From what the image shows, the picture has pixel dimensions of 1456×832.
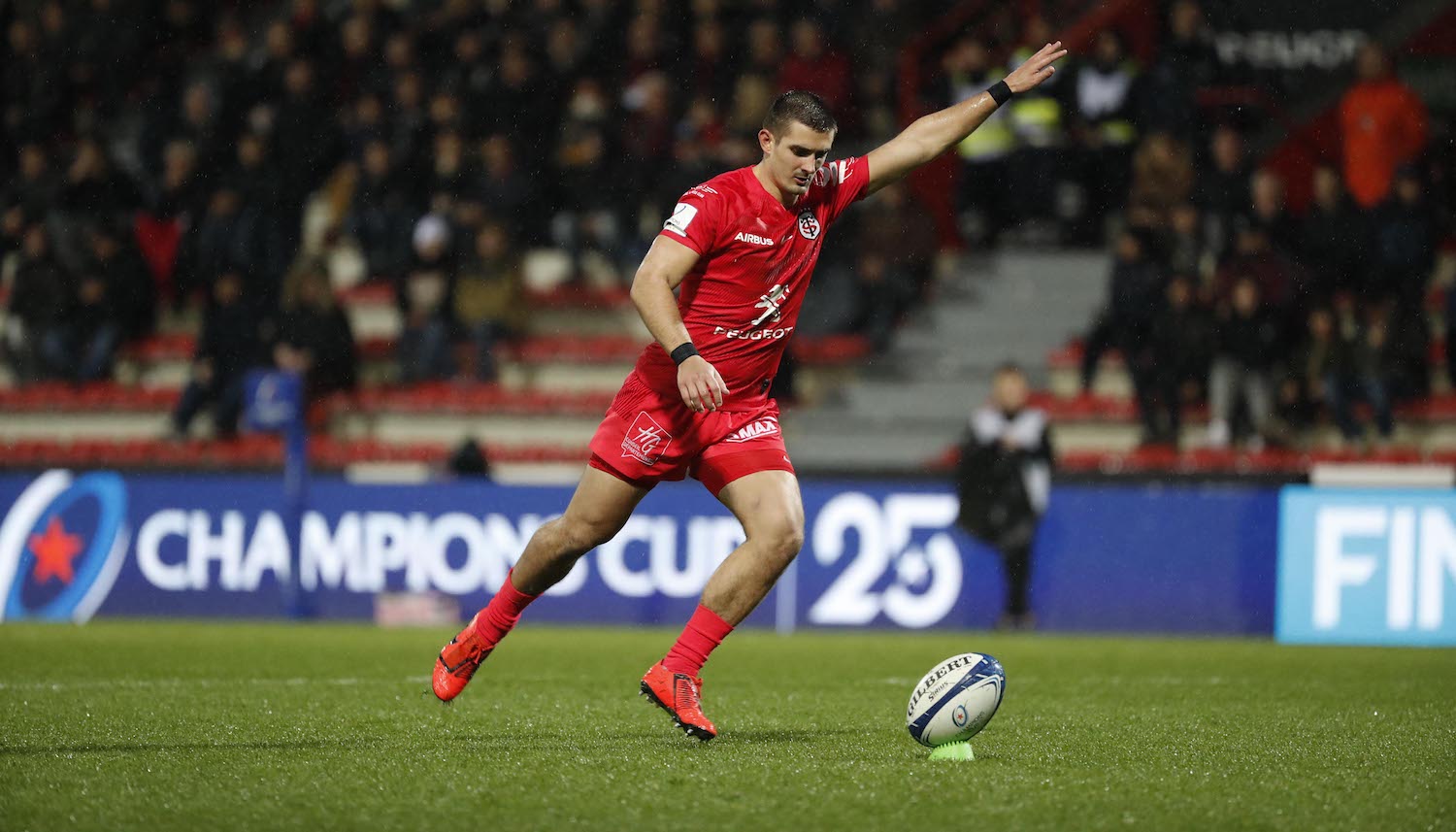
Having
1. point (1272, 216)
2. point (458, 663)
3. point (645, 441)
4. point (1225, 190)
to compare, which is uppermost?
point (1225, 190)

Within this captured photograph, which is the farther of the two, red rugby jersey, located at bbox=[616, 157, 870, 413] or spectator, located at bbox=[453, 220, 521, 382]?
spectator, located at bbox=[453, 220, 521, 382]

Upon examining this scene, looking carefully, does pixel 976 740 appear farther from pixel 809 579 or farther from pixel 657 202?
pixel 657 202

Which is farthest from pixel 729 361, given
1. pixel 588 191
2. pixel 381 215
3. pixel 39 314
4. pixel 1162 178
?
pixel 39 314

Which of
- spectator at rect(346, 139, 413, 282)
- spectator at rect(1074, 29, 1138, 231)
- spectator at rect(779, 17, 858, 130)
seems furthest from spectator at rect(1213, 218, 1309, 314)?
spectator at rect(346, 139, 413, 282)

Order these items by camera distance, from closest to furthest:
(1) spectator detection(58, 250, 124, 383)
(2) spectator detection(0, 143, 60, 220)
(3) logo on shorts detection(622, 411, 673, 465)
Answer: (3) logo on shorts detection(622, 411, 673, 465), (1) spectator detection(58, 250, 124, 383), (2) spectator detection(0, 143, 60, 220)

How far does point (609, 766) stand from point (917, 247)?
12.3 meters

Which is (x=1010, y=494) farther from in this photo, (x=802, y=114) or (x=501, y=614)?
(x=802, y=114)

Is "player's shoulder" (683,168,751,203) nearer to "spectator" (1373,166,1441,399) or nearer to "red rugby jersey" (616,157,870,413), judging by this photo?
"red rugby jersey" (616,157,870,413)

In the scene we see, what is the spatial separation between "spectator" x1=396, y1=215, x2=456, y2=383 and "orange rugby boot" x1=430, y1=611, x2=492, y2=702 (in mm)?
10713

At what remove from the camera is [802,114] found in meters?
6.46

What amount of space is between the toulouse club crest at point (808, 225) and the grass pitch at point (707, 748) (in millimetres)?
1763

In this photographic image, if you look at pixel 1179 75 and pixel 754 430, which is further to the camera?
pixel 1179 75

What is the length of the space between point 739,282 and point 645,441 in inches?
25.4

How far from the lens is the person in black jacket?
1385 cm
